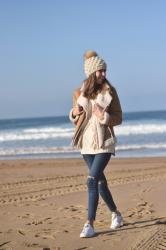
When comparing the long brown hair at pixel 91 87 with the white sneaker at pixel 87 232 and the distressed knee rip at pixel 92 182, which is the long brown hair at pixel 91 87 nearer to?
the distressed knee rip at pixel 92 182

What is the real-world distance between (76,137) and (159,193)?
3533 millimetres

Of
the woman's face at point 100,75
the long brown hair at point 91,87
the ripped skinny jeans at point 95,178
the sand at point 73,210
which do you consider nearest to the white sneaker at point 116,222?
the sand at point 73,210

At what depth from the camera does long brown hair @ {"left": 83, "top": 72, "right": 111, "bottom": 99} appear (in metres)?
5.67

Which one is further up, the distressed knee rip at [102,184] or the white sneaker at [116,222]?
the distressed knee rip at [102,184]

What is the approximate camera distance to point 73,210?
298 inches

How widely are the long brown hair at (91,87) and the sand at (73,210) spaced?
1491 mm

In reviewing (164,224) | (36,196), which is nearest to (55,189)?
(36,196)

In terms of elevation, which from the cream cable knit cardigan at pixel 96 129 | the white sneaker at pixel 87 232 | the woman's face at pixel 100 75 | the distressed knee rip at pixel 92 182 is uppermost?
the woman's face at pixel 100 75

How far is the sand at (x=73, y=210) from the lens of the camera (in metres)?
5.46

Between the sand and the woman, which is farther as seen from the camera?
the woman

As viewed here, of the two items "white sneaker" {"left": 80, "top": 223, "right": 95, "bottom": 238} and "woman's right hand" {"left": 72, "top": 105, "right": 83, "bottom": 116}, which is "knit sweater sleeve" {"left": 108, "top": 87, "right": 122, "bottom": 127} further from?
"white sneaker" {"left": 80, "top": 223, "right": 95, "bottom": 238}

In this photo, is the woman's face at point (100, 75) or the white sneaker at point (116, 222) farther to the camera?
the white sneaker at point (116, 222)

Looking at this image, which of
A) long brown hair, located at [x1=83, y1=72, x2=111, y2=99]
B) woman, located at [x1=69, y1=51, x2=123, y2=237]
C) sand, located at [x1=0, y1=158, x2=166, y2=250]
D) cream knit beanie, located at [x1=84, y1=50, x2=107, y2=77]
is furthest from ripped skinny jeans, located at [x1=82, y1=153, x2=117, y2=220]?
cream knit beanie, located at [x1=84, y1=50, x2=107, y2=77]

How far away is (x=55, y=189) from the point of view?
1048cm
